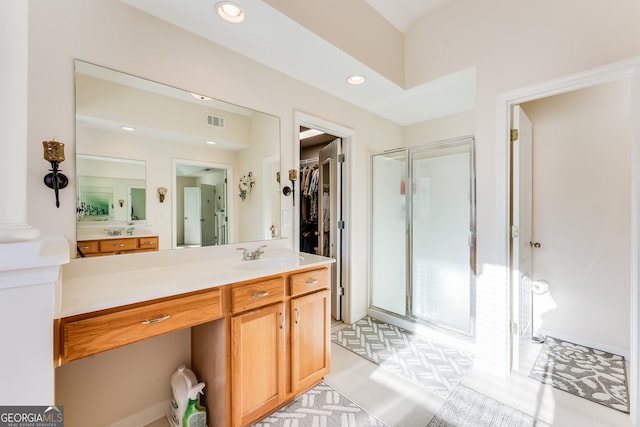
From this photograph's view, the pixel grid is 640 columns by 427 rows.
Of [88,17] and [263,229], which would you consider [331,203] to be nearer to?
[263,229]

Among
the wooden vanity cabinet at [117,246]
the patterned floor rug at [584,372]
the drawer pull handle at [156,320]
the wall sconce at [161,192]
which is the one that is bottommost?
the patterned floor rug at [584,372]

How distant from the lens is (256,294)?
148 cm

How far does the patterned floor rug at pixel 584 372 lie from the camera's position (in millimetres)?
1761

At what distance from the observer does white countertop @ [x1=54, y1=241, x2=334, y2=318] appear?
107 centimetres

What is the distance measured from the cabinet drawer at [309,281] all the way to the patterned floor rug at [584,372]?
177 centimetres

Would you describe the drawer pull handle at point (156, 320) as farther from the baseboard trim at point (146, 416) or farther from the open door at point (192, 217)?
the baseboard trim at point (146, 416)

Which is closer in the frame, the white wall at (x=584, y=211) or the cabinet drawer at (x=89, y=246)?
the cabinet drawer at (x=89, y=246)

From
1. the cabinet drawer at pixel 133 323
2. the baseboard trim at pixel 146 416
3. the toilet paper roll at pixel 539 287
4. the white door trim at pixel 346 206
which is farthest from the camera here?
the white door trim at pixel 346 206

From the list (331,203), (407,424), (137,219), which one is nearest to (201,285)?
(137,219)

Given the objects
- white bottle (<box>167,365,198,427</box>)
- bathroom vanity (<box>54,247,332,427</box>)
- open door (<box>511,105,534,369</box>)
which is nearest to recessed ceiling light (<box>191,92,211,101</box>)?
bathroom vanity (<box>54,247,332,427</box>)

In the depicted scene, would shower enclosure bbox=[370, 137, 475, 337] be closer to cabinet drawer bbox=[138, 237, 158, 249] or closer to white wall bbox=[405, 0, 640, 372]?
white wall bbox=[405, 0, 640, 372]

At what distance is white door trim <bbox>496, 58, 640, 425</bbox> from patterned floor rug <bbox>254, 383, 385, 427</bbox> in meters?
1.28

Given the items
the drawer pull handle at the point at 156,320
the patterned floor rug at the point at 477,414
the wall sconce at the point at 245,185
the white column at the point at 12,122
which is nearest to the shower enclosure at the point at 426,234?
the patterned floor rug at the point at 477,414

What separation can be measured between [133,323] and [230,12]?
1725 millimetres
